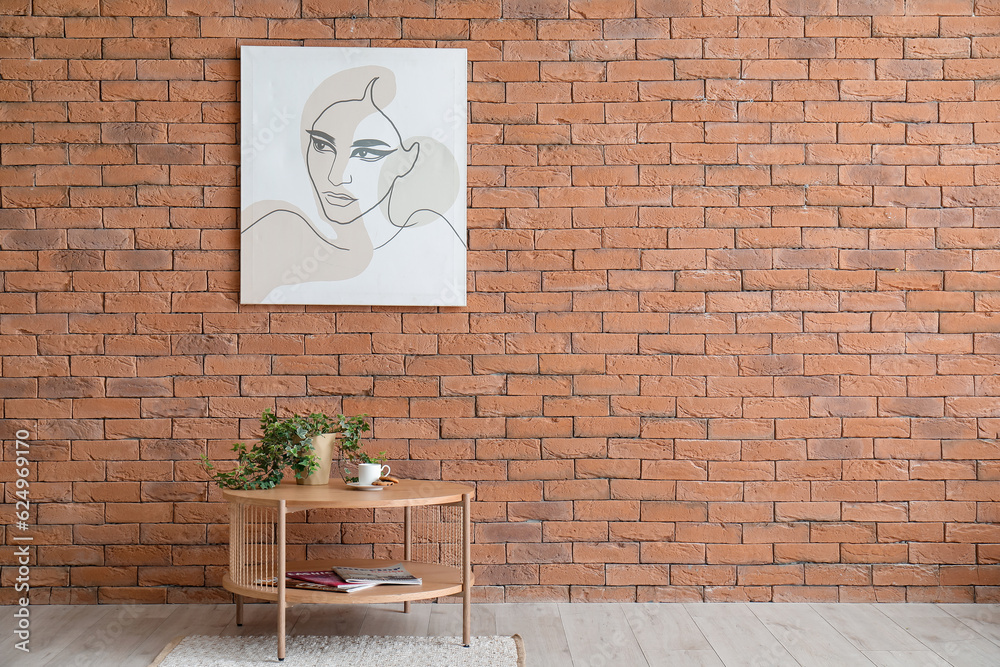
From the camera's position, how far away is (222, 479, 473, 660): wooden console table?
2.37 m

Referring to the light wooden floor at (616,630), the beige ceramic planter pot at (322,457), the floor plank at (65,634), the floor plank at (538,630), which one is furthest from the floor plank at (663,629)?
the floor plank at (65,634)

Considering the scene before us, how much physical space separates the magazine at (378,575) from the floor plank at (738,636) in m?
0.97

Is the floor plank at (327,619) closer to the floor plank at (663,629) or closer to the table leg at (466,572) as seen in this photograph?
the table leg at (466,572)

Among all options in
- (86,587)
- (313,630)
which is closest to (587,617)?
(313,630)

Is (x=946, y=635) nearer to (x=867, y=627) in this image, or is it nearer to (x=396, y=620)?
(x=867, y=627)

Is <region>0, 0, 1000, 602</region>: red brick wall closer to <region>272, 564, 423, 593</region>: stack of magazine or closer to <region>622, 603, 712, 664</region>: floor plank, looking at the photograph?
<region>622, 603, 712, 664</region>: floor plank

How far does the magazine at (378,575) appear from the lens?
2504 millimetres

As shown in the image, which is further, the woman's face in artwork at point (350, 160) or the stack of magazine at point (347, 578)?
the woman's face in artwork at point (350, 160)

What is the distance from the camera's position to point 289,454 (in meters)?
2.58

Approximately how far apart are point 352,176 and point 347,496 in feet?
3.92

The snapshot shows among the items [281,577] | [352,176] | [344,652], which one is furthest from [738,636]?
[352,176]

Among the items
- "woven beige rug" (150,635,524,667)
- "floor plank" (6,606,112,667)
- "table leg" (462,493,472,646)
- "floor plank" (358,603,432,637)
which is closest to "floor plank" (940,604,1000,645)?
"woven beige rug" (150,635,524,667)

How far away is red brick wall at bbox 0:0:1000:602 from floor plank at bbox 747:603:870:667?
0.10 metres

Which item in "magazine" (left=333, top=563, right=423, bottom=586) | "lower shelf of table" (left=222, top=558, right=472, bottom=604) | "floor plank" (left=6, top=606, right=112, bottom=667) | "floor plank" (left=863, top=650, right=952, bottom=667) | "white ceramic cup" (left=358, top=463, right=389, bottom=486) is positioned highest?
"white ceramic cup" (left=358, top=463, right=389, bottom=486)
